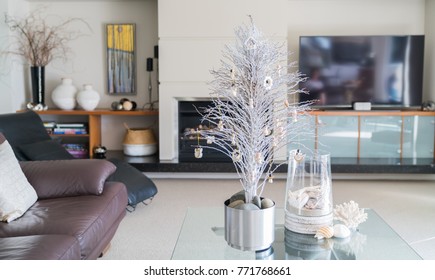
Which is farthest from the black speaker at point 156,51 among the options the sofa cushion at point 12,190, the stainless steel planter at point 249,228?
the stainless steel planter at point 249,228

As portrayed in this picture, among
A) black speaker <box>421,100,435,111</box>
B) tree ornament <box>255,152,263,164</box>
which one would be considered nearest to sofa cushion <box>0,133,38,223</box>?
tree ornament <box>255,152,263,164</box>

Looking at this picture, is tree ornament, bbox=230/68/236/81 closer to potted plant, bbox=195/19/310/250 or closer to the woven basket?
potted plant, bbox=195/19/310/250

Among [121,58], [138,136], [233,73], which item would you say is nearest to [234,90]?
[233,73]

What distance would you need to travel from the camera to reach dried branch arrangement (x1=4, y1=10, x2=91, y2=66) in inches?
213

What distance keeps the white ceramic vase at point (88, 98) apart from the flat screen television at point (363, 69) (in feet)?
7.88

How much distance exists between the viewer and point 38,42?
18.1ft

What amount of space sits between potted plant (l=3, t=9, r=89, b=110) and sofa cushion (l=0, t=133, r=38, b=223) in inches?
113

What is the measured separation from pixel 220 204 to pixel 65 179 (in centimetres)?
167

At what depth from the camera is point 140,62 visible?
18.7ft

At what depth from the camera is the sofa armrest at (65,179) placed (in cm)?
276

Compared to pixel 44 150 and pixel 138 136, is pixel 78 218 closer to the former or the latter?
pixel 44 150
